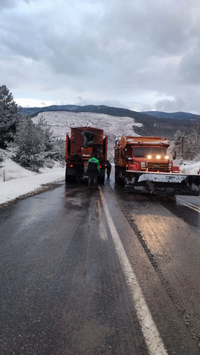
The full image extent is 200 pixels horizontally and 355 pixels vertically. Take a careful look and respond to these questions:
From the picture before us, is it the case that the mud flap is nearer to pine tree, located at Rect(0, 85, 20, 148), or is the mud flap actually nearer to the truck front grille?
the truck front grille

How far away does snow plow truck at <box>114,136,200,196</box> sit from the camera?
10.1 m

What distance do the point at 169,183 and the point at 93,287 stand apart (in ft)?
26.2

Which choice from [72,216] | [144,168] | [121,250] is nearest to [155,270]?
[121,250]

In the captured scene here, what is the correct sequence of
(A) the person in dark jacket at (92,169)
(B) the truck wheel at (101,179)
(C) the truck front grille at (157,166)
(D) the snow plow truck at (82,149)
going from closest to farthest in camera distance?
(C) the truck front grille at (157,166)
(A) the person in dark jacket at (92,169)
(D) the snow plow truck at (82,149)
(B) the truck wheel at (101,179)

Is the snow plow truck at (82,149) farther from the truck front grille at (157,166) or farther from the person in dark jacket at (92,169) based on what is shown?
the truck front grille at (157,166)

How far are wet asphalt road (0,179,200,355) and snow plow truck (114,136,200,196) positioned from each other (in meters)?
4.45

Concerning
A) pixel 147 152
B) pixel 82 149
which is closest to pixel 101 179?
pixel 82 149

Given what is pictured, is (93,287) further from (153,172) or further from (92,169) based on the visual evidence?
(92,169)

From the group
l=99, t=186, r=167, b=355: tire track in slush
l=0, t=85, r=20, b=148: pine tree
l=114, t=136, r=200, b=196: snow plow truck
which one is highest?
l=0, t=85, r=20, b=148: pine tree

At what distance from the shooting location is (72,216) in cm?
653

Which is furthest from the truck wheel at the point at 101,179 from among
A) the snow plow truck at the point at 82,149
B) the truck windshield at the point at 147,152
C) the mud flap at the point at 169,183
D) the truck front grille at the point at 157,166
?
the mud flap at the point at 169,183

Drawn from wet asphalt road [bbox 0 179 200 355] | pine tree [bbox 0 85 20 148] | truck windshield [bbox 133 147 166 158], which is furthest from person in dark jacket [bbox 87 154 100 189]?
pine tree [bbox 0 85 20 148]

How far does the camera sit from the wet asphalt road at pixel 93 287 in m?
2.01

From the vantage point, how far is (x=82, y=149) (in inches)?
600
